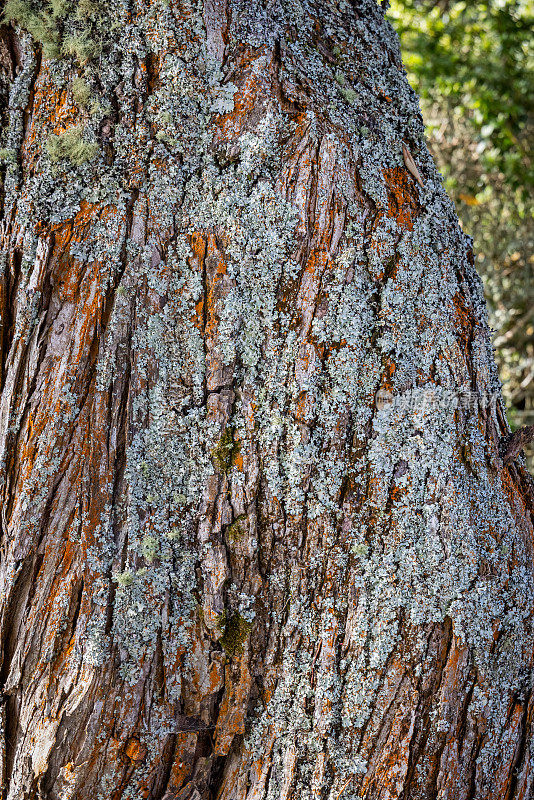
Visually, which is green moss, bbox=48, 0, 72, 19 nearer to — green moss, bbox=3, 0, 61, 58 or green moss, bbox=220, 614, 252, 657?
green moss, bbox=3, 0, 61, 58

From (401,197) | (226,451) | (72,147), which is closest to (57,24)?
(72,147)

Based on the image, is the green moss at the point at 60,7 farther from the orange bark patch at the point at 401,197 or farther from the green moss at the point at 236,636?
the green moss at the point at 236,636

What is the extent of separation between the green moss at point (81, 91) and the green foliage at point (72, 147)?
0.23ft

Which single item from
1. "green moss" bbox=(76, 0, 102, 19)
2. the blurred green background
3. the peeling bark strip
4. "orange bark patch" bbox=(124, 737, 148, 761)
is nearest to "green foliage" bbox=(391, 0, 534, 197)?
the blurred green background

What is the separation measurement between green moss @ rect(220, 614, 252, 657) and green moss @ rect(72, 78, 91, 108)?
4.10 ft

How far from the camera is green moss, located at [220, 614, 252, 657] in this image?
130cm

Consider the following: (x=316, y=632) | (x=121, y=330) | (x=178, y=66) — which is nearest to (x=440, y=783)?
(x=316, y=632)

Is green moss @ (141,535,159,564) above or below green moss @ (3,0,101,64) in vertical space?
below

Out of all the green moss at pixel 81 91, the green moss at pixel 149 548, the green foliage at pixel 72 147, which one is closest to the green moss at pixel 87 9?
the green moss at pixel 81 91

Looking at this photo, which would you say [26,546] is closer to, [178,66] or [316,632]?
[316,632]

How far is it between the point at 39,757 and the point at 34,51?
163 cm

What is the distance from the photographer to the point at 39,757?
3.98ft

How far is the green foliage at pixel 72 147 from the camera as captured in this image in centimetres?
135

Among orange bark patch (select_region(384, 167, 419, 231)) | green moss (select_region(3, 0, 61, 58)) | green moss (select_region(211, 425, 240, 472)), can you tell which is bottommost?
green moss (select_region(211, 425, 240, 472))
